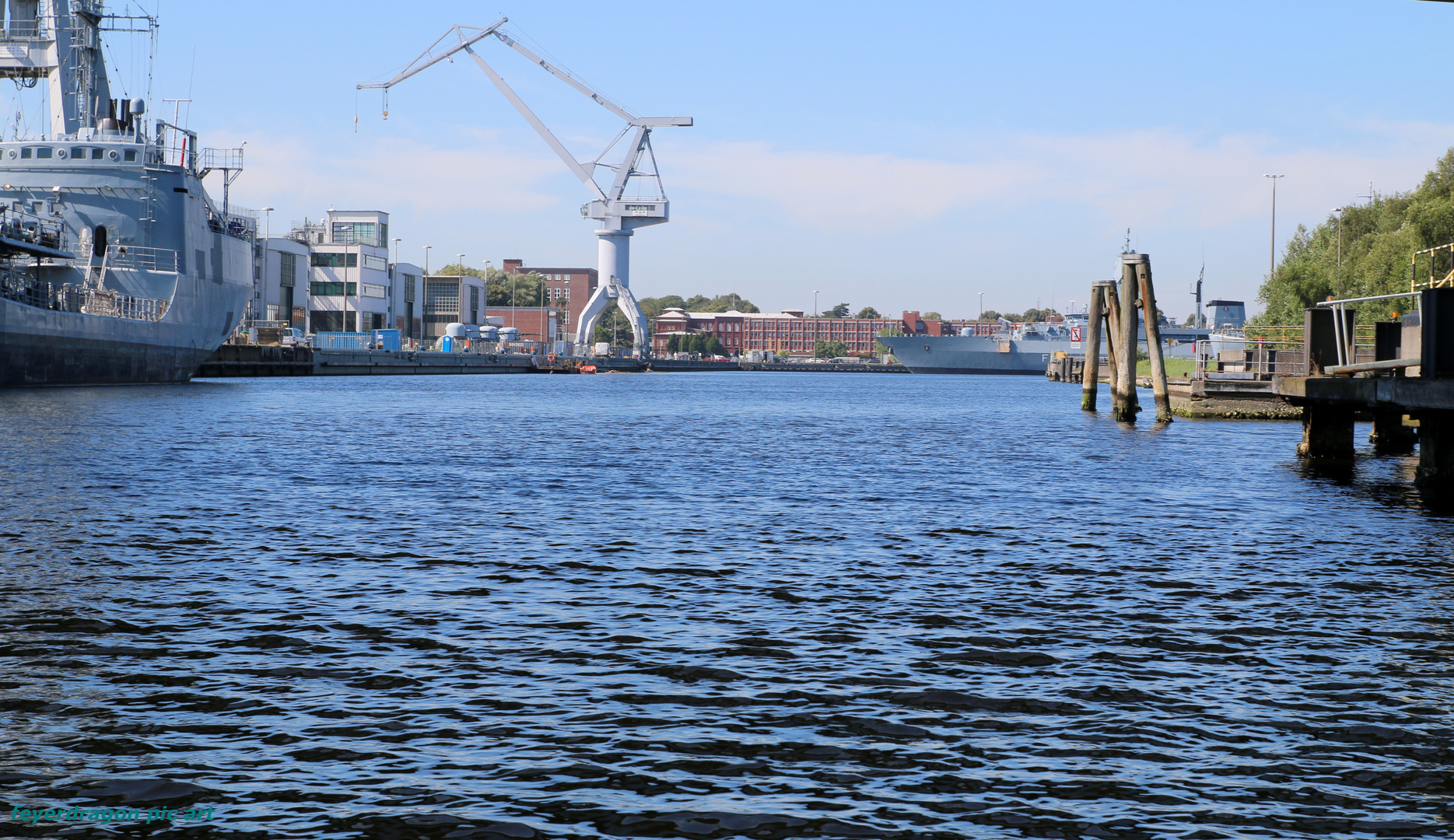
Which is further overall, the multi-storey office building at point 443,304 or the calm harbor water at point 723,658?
the multi-storey office building at point 443,304

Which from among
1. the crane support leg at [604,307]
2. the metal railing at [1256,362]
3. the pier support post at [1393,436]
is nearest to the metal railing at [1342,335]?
the pier support post at [1393,436]

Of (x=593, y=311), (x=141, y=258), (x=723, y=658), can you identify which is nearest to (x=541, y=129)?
(x=593, y=311)

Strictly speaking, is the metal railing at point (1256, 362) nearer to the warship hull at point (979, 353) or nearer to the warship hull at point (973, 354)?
the warship hull at point (979, 353)

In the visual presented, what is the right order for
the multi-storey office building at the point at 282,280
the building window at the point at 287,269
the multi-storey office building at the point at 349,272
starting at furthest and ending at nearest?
the multi-storey office building at the point at 349,272, the building window at the point at 287,269, the multi-storey office building at the point at 282,280

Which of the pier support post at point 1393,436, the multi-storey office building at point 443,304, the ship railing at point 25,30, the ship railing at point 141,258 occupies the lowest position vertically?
the pier support post at point 1393,436

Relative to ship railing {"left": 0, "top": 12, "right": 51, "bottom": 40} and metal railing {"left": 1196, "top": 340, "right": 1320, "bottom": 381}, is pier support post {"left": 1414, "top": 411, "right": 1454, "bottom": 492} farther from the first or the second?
ship railing {"left": 0, "top": 12, "right": 51, "bottom": 40}

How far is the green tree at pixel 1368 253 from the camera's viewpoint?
64.8m

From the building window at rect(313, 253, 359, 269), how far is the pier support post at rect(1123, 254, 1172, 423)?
108 m

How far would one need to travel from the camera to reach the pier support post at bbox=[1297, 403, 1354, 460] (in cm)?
2698

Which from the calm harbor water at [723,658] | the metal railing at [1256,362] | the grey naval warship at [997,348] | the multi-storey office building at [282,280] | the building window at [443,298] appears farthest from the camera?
the building window at [443,298]

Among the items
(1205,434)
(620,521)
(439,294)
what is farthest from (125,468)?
(439,294)

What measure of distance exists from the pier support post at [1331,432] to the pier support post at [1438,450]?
626cm

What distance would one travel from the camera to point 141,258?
2389 inches

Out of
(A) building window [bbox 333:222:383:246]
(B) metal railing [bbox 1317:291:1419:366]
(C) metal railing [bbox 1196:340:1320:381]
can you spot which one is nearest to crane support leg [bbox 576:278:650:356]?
(A) building window [bbox 333:222:383:246]
